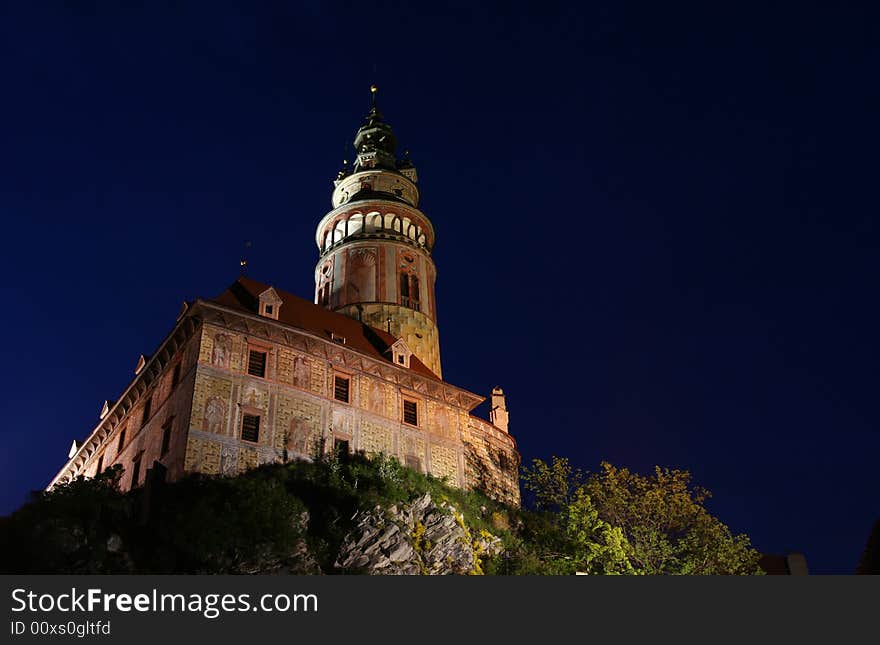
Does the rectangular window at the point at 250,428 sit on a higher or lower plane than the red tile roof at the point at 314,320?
lower

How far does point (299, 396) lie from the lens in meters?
33.6

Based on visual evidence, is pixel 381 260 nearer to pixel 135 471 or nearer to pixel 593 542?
pixel 135 471

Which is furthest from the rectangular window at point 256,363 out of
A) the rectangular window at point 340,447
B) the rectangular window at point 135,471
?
the rectangular window at point 135,471

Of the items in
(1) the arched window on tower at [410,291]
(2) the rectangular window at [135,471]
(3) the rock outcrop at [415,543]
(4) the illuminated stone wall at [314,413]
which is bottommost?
(3) the rock outcrop at [415,543]

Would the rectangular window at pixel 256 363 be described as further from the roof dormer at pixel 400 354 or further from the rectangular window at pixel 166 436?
the roof dormer at pixel 400 354

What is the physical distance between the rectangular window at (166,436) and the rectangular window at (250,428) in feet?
9.41

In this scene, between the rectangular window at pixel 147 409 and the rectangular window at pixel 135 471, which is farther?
the rectangular window at pixel 147 409

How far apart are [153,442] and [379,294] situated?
18280mm

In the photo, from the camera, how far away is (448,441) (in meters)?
38.1

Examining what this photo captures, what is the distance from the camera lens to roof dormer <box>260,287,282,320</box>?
34.8 m

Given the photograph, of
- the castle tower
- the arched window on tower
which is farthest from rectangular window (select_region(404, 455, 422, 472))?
the arched window on tower

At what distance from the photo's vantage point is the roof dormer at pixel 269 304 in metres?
34.8

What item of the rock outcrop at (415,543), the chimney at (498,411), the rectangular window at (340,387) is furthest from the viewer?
the chimney at (498,411)

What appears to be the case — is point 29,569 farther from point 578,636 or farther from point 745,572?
point 745,572
